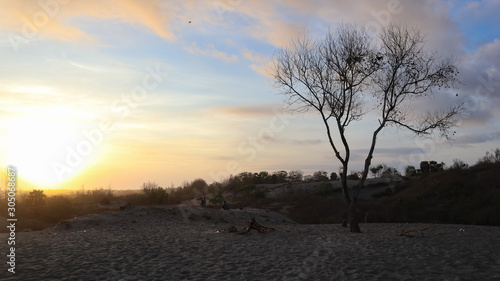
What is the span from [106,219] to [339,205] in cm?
1815

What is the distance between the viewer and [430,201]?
30734 mm

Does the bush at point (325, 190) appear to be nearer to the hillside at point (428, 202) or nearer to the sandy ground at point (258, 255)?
the hillside at point (428, 202)

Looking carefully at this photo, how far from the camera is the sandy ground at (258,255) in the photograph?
10.2 metres

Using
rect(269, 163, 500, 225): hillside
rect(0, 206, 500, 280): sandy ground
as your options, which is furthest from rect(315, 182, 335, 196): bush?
rect(0, 206, 500, 280): sandy ground

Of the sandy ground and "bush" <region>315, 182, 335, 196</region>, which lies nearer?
the sandy ground

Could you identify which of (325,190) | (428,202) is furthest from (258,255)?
(325,190)

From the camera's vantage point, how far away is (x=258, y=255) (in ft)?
42.6

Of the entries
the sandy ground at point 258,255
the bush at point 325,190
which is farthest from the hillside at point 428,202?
the sandy ground at point 258,255

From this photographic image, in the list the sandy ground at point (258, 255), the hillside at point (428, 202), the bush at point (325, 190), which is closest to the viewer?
the sandy ground at point (258, 255)

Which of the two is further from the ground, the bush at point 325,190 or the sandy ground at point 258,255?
the bush at point 325,190

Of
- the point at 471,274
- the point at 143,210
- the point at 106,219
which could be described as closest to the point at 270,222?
the point at 143,210

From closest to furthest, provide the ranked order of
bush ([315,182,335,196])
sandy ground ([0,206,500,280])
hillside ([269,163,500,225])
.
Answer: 1. sandy ground ([0,206,500,280])
2. hillside ([269,163,500,225])
3. bush ([315,182,335,196])

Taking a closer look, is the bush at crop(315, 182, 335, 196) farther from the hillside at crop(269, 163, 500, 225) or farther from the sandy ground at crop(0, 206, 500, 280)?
the sandy ground at crop(0, 206, 500, 280)

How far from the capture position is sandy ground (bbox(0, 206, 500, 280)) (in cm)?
1021
